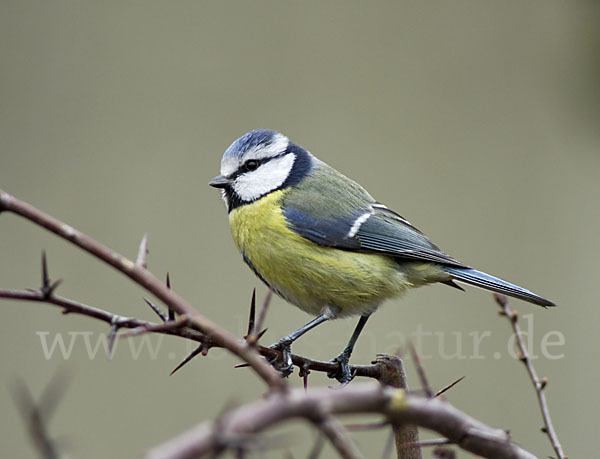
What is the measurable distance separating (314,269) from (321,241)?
0.08 m

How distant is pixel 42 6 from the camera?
2.59m

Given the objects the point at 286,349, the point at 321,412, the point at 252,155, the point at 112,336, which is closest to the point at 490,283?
the point at 286,349

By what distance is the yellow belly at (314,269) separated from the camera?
1.56 m

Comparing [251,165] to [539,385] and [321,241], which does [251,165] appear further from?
[539,385]

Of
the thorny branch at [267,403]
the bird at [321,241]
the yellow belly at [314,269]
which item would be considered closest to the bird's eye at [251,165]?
the bird at [321,241]

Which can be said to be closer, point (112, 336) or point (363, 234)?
point (112, 336)

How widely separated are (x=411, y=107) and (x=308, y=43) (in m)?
0.54

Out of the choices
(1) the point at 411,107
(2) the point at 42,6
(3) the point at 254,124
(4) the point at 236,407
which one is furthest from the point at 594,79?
(4) the point at 236,407

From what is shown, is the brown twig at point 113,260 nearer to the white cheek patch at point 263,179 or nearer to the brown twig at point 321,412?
the brown twig at point 321,412

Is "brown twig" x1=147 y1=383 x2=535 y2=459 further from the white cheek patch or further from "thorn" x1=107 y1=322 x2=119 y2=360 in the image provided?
the white cheek patch

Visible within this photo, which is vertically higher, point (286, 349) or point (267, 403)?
point (267, 403)

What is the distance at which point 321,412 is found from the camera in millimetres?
417

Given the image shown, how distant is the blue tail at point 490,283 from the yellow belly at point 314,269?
8 cm

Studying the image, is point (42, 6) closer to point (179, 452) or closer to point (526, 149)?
point (526, 149)
